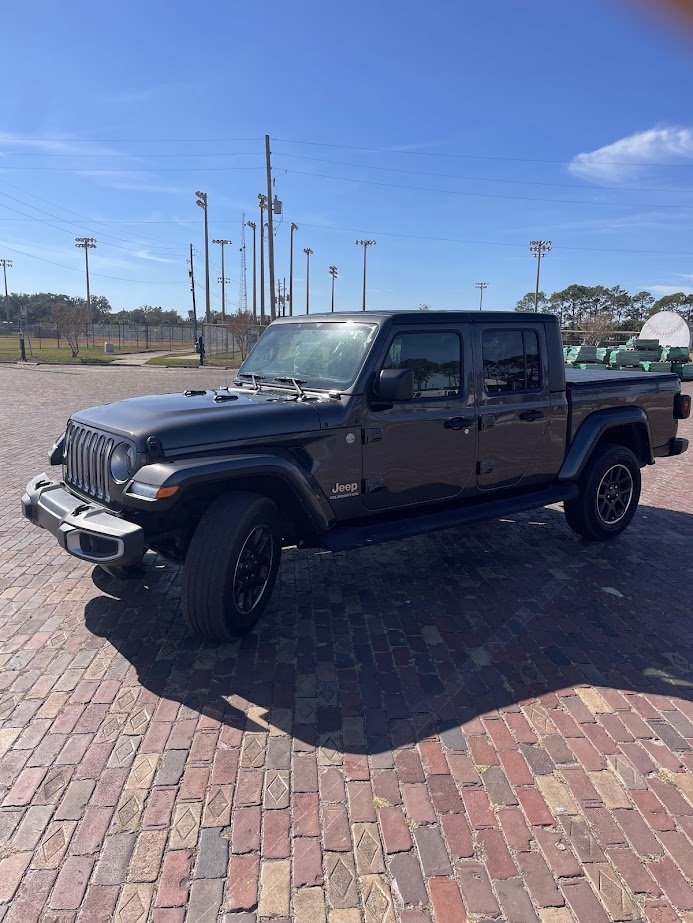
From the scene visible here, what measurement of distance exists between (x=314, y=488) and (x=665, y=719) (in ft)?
7.30

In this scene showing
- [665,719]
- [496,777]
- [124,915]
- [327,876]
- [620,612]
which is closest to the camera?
[124,915]

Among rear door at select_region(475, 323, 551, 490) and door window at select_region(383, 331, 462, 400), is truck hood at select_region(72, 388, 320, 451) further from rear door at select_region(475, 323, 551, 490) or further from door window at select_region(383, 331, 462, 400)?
rear door at select_region(475, 323, 551, 490)

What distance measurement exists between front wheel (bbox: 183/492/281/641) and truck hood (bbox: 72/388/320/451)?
389 mm

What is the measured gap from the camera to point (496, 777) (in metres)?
2.73

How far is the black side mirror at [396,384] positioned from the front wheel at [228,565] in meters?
0.99

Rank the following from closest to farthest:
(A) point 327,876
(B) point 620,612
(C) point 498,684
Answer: (A) point 327,876 < (C) point 498,684 < (B) point 620,612

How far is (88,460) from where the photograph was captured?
12.9ft

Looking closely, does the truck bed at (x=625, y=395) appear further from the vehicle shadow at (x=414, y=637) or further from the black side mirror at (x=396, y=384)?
the black side mirror at (x=396, y=384)

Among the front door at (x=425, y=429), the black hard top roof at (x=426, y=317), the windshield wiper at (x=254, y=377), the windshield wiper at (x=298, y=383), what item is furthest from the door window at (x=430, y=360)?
the windshield wiper at (x=254, y=377)

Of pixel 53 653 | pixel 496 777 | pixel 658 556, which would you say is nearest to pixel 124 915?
pixel 496 777

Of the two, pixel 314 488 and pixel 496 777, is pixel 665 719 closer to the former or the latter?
pixel 496 777

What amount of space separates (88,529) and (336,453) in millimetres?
1507

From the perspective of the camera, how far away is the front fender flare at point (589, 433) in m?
5.35

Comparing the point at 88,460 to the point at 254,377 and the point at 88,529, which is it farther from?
the point at 254,377
